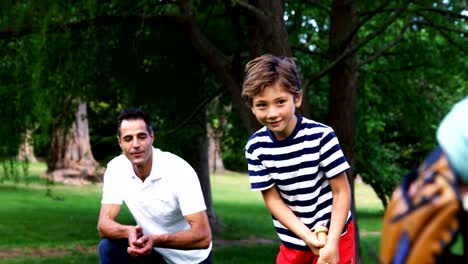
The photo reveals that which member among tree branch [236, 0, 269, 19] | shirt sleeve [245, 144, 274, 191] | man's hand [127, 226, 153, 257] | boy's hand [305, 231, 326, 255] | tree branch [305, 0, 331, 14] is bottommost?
man's hand [127, 226, 153, 257]

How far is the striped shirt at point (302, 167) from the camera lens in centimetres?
422

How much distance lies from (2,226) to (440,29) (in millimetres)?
10270

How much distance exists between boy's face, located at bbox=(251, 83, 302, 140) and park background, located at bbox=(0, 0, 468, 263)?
4.60m

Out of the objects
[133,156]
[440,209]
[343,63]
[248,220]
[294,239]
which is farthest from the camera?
[248,220]

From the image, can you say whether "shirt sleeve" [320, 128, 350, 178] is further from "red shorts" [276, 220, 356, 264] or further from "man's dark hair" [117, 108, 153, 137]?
"man's dark hair" [117, 108, 153, 137]

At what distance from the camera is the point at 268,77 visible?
13.2 feet

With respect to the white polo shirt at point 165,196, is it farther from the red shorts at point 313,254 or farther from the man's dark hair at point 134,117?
the red shorts at point 313,254

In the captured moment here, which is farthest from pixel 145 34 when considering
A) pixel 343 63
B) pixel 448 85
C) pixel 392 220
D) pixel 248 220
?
pixel 248 220

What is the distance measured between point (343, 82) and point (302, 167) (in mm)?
6584

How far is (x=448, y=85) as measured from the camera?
13.1 meters

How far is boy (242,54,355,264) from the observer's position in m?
4.08

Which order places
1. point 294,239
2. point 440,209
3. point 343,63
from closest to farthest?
point 440,209
point 294,239
point 343,63

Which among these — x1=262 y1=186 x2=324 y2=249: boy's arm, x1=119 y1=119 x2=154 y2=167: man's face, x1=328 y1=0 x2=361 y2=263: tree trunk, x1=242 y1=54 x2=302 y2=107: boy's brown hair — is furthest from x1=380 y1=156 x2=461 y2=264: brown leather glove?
x1=328 y1=0 x2=361 y2=263: tree trunk

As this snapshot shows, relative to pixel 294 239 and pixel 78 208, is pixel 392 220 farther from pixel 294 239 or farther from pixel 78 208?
pixel 78 208
